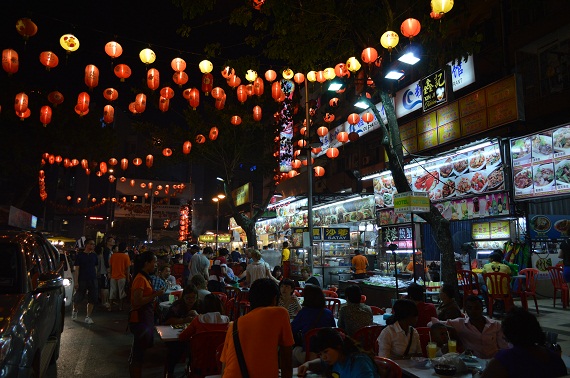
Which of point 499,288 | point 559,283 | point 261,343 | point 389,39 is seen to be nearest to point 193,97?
point 389,39

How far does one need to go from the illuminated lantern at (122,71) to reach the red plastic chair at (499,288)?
38.7 feet

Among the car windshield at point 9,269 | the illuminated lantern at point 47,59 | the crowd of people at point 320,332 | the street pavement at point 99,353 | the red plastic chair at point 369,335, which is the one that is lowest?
the street pavement at point 99,353

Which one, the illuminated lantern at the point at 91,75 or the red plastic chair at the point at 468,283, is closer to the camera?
the red plastic chair at the point at 468,283

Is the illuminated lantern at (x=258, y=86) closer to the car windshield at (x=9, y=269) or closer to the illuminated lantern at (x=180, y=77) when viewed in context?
the illuminated lantern at (x=180, y=77)

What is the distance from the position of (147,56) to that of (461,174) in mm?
11296

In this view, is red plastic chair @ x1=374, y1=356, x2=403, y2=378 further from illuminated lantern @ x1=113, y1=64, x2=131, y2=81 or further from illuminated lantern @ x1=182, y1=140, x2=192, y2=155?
illuminated lantern @ x1=182, y1=140, x2=192, y2=155

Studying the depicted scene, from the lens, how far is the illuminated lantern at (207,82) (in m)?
15.1

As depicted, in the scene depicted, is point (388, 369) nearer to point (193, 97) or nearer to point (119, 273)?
point (119, 273)

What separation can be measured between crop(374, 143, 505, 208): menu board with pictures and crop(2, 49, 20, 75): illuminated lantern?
1346cm

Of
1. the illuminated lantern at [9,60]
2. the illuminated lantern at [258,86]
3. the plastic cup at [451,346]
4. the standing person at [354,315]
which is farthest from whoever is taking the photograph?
the illuminated lantern at [258,86]

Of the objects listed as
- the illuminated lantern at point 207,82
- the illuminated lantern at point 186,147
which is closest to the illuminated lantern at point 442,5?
the illuminated lantern at point 207,82

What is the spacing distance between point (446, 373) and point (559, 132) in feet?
35.0

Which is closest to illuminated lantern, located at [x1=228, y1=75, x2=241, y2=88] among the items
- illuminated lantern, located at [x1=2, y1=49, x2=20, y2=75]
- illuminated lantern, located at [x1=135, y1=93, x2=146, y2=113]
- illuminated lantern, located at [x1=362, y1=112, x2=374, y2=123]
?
illuminated lantern, located at [x1=135, y1=93, x2=146, y2=113]

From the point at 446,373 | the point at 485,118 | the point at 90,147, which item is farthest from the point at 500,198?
the point at 90,147
